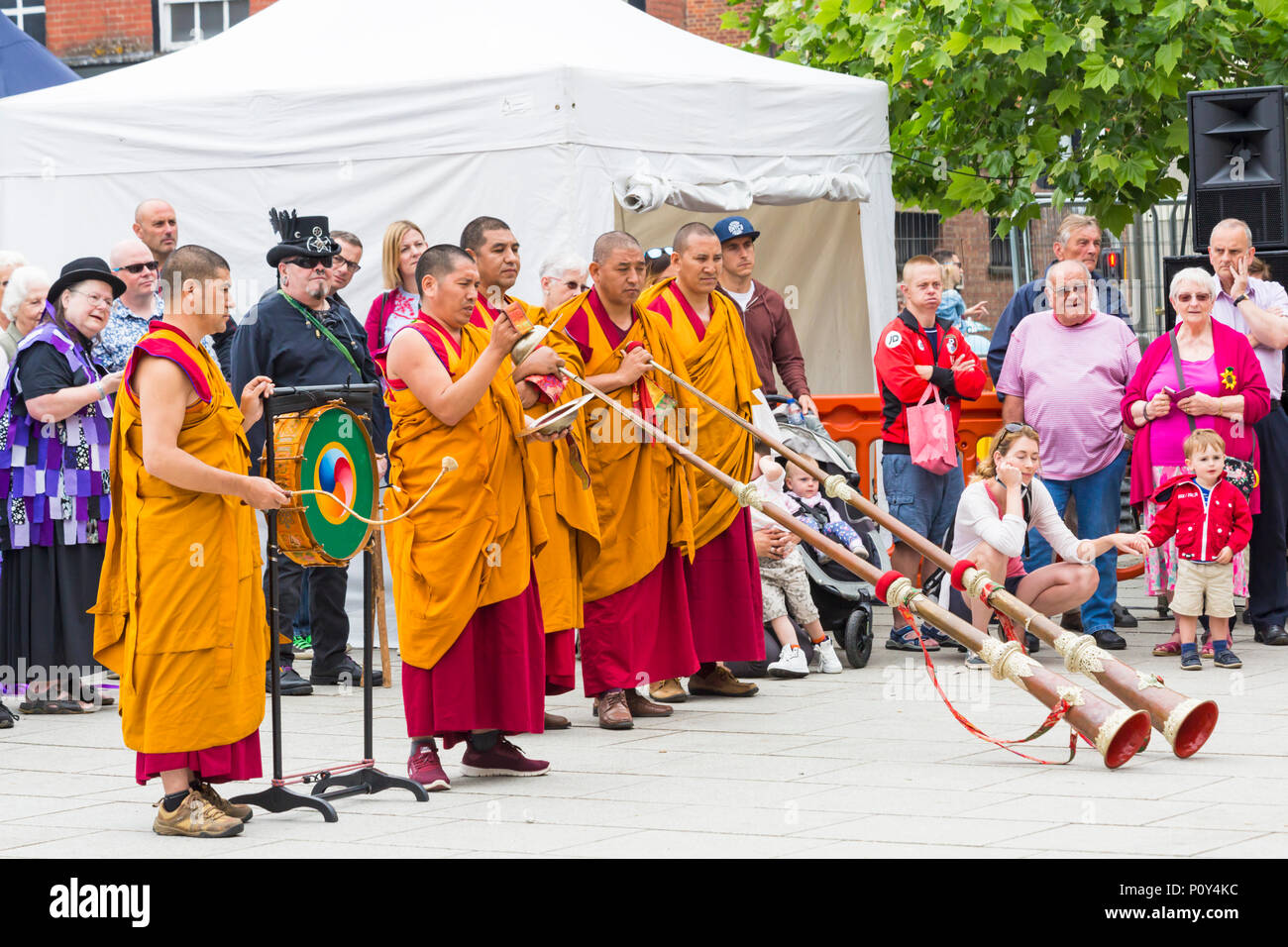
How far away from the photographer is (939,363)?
952 cm

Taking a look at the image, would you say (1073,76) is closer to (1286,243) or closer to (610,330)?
(1286,243)

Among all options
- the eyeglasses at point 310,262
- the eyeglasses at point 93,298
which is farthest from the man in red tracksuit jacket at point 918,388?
the eyeglasses at point 93,298

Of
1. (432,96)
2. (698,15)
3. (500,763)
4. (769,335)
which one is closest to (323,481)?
(500,763)

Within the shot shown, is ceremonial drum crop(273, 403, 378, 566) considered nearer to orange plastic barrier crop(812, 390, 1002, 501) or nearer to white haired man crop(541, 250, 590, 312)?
white haired man crop(541, 250, 590, 312)

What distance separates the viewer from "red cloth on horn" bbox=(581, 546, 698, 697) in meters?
7.41

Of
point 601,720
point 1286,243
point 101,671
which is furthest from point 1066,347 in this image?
point 101,671

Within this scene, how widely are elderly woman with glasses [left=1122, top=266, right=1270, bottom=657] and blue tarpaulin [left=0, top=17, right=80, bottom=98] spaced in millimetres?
9521

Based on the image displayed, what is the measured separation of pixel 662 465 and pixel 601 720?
1068 millimetres

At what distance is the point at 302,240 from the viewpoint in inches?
286

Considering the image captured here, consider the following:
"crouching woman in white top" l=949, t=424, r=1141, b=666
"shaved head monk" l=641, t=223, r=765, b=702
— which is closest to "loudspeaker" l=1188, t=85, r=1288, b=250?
"crouching woman in white top" l=949, t=424, r=1141, b=666

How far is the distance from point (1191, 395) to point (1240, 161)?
184 centimetres

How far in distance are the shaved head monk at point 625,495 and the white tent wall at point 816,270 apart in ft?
15.9

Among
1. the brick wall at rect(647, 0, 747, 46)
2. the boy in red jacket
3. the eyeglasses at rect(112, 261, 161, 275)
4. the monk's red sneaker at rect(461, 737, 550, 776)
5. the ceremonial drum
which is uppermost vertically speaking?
the brick wall at rect(647, 0, 747, 46)

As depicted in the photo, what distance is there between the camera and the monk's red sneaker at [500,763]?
640cm
